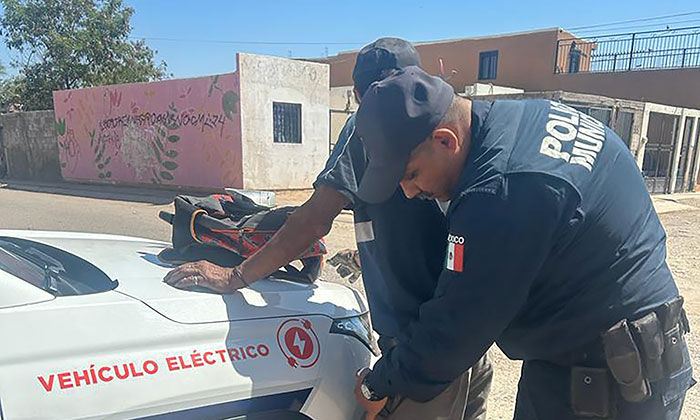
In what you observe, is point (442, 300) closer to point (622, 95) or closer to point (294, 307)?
point (294, 307)

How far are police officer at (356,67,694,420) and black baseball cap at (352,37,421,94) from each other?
624 mm

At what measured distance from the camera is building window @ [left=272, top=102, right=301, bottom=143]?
12359 millimetres

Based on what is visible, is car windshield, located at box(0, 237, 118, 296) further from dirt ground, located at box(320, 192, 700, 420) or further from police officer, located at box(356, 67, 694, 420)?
dirt ground, located at box(320, 192, 700, 420)

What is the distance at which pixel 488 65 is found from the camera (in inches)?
988

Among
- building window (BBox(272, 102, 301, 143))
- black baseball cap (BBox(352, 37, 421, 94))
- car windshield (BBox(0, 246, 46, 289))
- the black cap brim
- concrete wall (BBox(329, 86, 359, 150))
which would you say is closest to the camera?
the black cap brim

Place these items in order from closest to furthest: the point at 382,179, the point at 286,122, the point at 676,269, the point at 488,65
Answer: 1. the point at 382,179
2. the point at 676,269
3. the point at 286,122
4. the point at 488,65

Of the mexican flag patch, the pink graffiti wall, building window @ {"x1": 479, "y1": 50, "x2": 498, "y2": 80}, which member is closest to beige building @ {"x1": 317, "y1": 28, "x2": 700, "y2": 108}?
building window @ {"x1": 479, "y1": 50, "x2": 498, "y2": 80}

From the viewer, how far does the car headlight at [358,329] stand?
5.84ft

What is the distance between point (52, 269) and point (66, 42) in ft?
66.6

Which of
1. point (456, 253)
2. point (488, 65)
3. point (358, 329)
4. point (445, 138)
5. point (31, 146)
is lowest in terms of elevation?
point (31, 146)

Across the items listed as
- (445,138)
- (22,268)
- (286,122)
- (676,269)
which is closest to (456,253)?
(445,138)

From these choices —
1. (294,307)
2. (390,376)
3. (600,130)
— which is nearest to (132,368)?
(294,307)

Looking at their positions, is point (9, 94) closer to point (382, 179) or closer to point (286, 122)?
point (286, 122)

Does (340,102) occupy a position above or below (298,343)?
above
